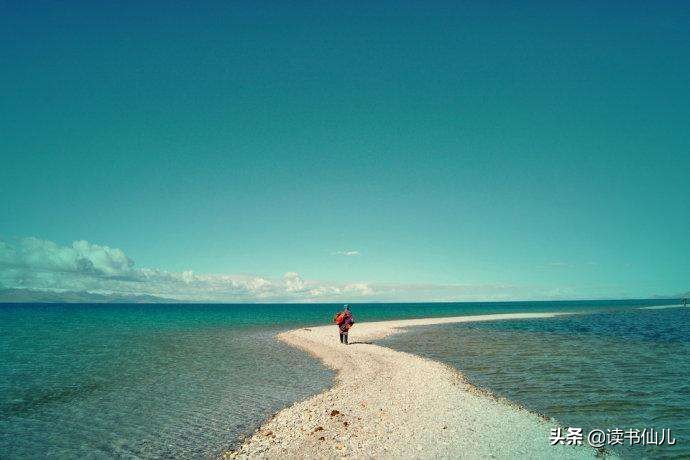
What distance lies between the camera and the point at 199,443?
42.7 feet

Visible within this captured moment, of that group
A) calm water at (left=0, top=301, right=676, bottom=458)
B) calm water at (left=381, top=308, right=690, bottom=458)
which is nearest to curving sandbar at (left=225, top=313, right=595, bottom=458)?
calm water at (left=0, top=301, right=676, bottom=458)

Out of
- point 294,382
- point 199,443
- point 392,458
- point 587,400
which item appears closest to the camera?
point 392,458

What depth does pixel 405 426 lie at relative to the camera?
1327cm

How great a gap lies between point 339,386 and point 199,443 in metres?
8.57

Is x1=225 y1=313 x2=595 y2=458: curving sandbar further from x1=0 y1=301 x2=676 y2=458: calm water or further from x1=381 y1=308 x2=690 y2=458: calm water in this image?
x1=381 y1=308 x2=690 y2=458: calm water

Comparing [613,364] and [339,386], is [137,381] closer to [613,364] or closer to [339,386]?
[339,386]

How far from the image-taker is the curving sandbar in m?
11.5

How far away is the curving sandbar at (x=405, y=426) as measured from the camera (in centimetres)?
1150

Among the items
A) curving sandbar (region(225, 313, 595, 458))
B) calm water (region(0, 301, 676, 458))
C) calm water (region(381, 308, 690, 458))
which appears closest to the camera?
curving sandbar (region(225, 313, 595, 458))

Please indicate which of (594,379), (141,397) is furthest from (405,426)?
(594,379)

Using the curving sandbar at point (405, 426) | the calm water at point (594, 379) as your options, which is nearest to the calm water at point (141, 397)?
the curving sandbar at point (405, 426)

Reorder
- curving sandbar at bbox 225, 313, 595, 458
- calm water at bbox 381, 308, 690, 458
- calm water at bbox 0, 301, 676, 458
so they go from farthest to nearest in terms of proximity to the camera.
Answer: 1. calm water at bbox 381, 308, 690, 458
2. calm water at bbox 0, 301, 676, 458
3. curving sandbar at bbox 225, 313, 595, 458

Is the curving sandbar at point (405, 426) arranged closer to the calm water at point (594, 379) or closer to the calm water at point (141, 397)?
the calm water at point (141, 397)

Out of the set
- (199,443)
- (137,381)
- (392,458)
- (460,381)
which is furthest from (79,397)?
(460,381)
